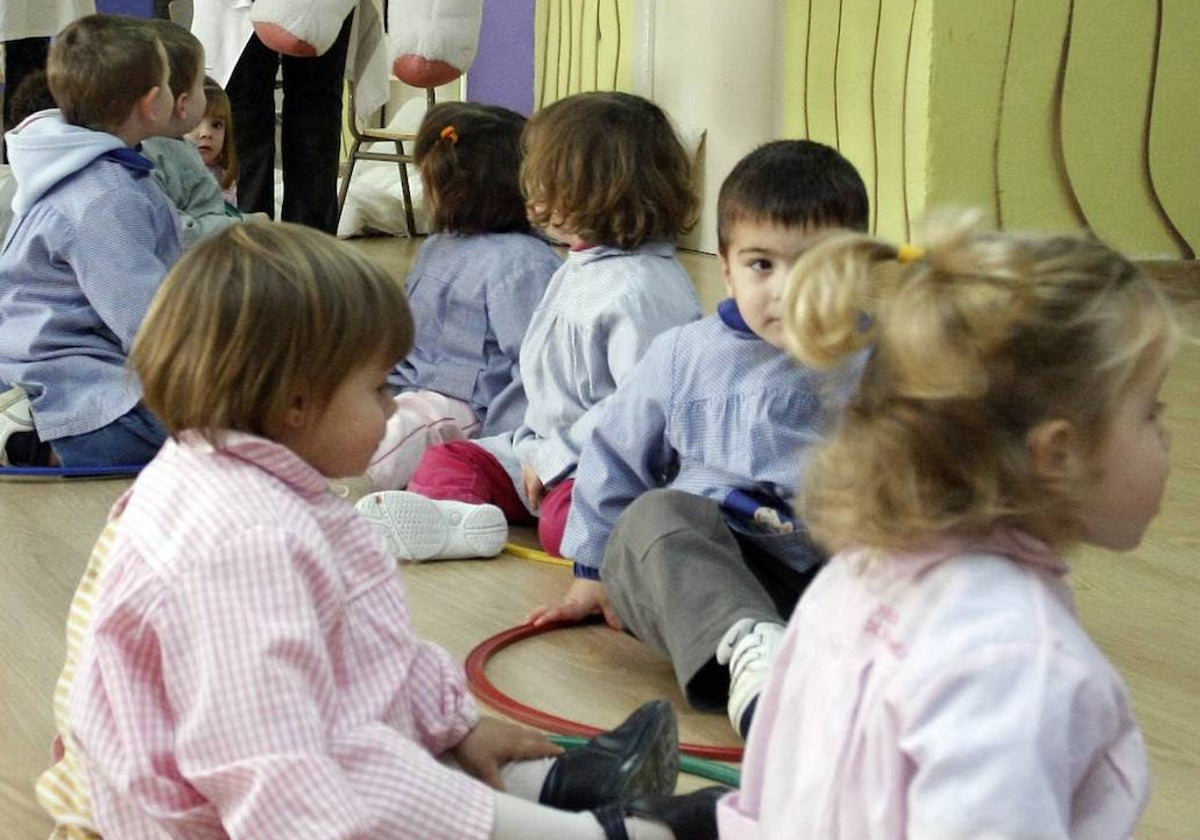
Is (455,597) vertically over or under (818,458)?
under

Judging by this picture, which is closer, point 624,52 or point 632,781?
point 632,781

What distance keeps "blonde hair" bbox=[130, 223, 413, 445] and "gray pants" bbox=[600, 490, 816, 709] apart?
607 millimetres

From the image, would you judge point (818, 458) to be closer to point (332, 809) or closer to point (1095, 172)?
point (332, 809)

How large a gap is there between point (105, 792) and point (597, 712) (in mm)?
650

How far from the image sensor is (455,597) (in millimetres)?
2160

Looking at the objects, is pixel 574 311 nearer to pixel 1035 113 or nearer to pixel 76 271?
pixel 76 271

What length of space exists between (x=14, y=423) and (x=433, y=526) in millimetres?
833

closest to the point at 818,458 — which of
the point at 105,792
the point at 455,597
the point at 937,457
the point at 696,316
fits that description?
the point at 937,457

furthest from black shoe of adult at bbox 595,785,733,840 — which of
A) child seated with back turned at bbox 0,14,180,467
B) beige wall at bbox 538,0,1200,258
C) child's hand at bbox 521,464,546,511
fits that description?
beige wall at bbox 538,0,1200,258

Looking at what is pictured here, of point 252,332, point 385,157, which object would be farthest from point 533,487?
point 385,157

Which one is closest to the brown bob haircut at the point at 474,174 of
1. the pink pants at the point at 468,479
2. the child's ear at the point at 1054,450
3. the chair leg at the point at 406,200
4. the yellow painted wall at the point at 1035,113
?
the pink pants at the point at 468,479

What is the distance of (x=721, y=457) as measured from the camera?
6.38ft

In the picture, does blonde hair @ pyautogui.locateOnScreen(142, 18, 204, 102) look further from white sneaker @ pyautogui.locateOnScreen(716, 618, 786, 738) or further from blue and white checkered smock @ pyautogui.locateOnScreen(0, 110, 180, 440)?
white sneaker @ pyautogui.locateOnScreen(716, 618, 786, 738)

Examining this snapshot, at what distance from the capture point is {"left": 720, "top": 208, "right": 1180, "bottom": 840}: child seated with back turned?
0.91 metres
